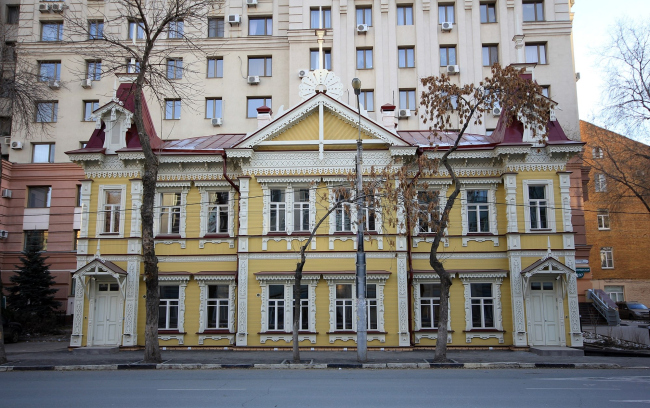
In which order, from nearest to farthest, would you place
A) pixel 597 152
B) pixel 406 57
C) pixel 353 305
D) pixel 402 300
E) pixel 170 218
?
pixel 402 300 → pixel 353 305 → pixel 170 218 → pixel 597 152 → pixel 406 57

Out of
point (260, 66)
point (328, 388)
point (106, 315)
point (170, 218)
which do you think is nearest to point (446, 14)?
point (260, 66)

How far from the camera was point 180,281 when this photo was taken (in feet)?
73.6

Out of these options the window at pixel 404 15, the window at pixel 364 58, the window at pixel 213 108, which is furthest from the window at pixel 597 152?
the window at pixel 213 108

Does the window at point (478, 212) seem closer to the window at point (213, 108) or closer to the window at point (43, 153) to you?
the window at point (213, 108)

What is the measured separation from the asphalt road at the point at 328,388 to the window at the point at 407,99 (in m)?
21.0

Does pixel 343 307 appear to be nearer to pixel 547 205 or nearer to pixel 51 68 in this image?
pixel 547 205

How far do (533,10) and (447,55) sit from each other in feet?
22.0

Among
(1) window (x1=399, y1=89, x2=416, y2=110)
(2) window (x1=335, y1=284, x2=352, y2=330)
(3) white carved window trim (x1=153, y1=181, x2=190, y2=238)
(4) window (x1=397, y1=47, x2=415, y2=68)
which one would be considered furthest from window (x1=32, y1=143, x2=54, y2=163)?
(2) window (x1=335, y1=284, x2=352, y2=330)

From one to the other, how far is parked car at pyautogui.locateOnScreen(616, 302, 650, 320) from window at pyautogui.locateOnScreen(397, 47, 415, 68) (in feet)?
84.4

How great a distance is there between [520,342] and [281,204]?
11188 millimetres

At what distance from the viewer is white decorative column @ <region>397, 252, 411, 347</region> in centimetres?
2120

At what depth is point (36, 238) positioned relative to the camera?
34562mm

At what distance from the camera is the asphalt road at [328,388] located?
432 inches

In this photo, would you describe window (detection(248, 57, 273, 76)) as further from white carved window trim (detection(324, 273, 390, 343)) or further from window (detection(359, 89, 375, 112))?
white carved window trim (detection(324, 273, 390, 343))
